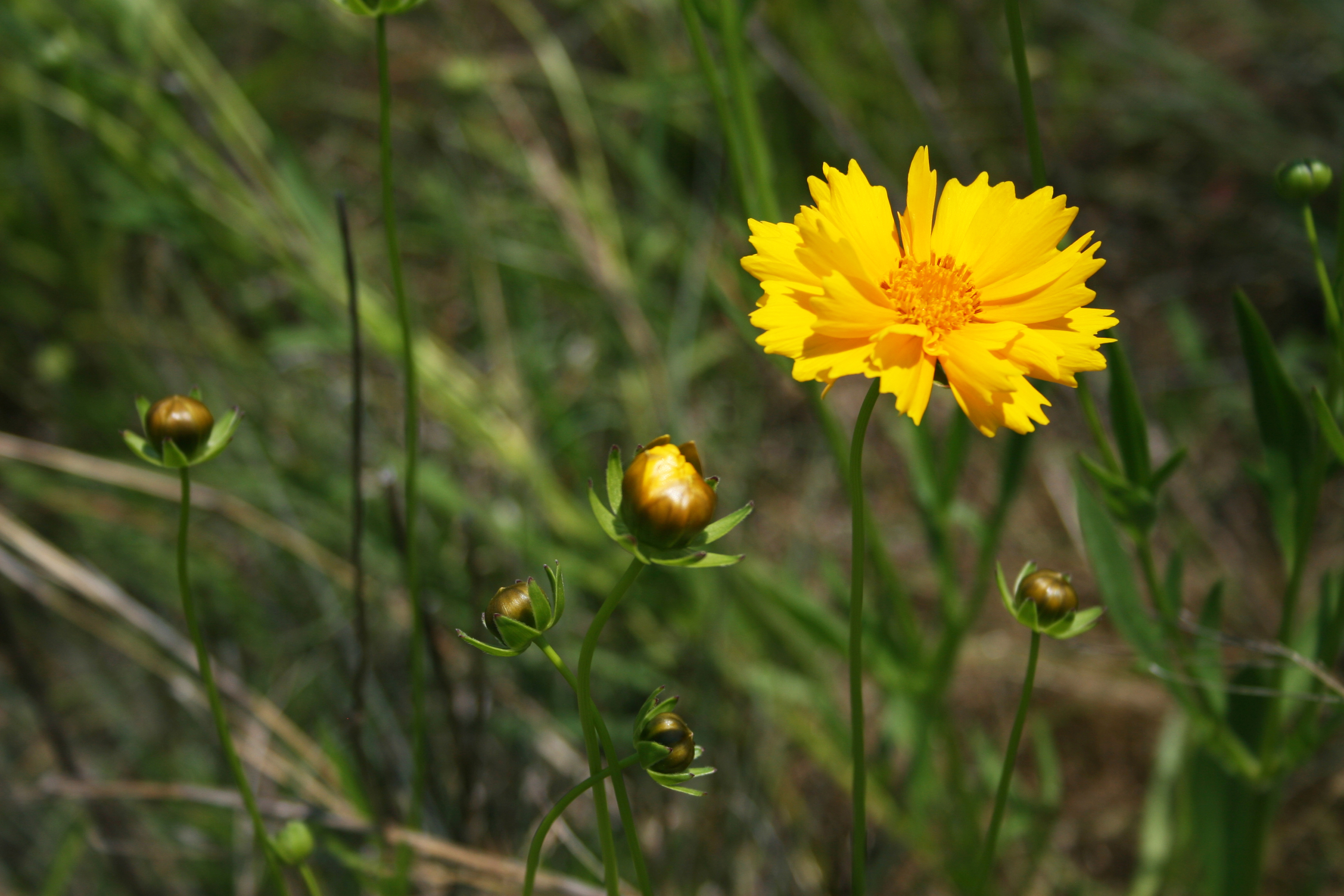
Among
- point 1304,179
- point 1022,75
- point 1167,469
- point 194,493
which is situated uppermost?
point 194,493

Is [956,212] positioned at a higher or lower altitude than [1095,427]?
higher

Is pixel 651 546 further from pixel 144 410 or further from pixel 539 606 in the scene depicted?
pixel 144 410

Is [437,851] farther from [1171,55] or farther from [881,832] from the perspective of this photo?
[1171,55]

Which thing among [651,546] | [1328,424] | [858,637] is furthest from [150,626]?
[1328,424]

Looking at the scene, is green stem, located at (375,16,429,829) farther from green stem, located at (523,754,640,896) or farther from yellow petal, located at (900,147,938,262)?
yellow petal, located at (900,147,938,262)

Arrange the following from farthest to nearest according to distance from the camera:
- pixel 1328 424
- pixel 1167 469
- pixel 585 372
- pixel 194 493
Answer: pixel 585 372 < pixel 194 493 < pixel 1167 469 < pixel 1328 424

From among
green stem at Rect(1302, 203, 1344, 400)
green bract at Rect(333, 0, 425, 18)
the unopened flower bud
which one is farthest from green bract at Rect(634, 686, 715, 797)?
the unopened flower bud
